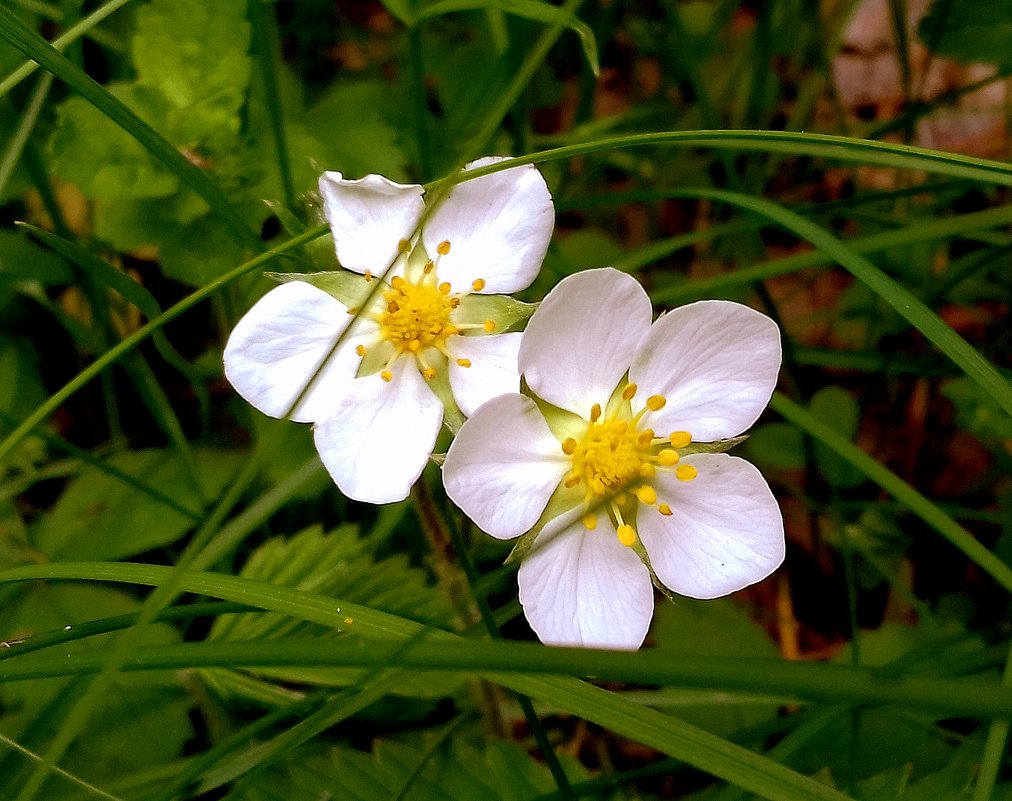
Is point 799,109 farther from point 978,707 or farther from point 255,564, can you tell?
point 978,707

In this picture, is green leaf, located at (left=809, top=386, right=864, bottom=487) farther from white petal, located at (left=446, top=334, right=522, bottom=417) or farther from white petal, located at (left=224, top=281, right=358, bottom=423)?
white petal, located at (left=224, top=281, right=358, bottom=423)

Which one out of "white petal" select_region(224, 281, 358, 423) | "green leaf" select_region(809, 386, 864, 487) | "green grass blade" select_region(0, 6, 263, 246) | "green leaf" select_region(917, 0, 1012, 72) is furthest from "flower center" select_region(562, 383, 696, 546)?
"green leaf" select_region(917, 0, 1012, 72)

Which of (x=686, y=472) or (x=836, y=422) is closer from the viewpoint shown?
(x=686, y=472)

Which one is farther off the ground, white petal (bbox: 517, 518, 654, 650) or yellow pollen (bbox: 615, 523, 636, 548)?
yellow pollen (bbox: 615, 523, 636, 548)

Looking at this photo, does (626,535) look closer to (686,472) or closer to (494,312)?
(686,472)

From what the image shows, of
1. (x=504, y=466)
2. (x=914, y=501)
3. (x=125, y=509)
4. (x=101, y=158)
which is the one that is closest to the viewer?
(x=504, y=466)

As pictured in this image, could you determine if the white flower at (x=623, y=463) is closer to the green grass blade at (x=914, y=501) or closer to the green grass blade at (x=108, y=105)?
the green grass blade at (x=914, y=501)

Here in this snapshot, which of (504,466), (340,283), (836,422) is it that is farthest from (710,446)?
(836,422)

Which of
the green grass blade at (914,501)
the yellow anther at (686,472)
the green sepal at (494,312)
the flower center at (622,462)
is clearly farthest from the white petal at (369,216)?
the green grass blade at (914,501)
